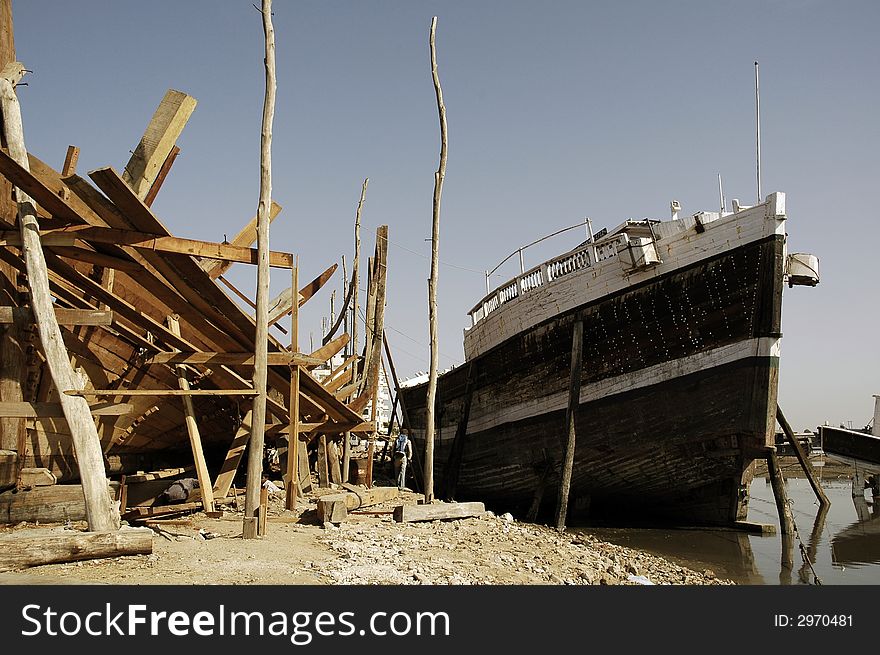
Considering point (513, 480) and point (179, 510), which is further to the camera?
point (513, 480)

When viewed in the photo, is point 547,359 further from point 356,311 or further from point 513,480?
point 356,311

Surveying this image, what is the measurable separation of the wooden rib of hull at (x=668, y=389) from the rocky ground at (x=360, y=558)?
12.3ft

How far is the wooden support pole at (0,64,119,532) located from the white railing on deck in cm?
1066

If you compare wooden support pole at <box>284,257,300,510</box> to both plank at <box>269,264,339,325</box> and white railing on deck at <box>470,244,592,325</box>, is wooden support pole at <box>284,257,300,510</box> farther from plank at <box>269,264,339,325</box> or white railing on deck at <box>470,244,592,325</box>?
white railing on deck at <box>470,244,592,325</box>

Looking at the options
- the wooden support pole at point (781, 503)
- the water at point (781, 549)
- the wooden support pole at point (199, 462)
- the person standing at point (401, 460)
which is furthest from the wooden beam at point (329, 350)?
the wooden support pole at point (781, 503)

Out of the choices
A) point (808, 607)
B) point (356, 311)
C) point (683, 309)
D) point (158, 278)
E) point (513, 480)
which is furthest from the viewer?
point (356, 311)

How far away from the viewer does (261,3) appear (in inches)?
303

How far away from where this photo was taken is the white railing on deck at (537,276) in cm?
1445

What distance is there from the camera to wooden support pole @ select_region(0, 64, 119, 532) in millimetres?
5570

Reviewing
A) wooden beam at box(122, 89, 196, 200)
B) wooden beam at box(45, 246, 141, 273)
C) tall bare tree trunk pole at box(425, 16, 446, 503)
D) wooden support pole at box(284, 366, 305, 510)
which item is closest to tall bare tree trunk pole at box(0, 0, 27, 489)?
wooden beam at box(45, 246, 141, 273)

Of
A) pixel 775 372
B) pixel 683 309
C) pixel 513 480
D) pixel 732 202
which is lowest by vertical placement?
pixel 513 480

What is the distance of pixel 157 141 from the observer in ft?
22.6

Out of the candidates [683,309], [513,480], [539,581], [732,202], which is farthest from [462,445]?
[539,581]

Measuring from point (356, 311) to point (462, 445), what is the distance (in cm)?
473
